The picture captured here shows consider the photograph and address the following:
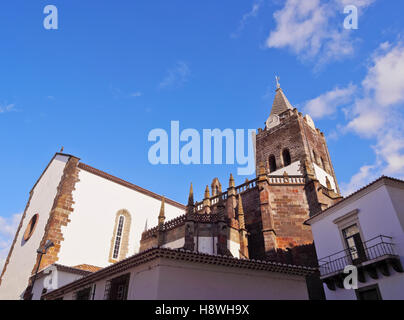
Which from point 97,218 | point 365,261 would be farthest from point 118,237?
point 365,261

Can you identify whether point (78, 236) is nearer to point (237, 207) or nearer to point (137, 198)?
point (137, 198)

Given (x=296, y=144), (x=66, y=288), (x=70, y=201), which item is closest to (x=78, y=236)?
(x=70, y=201)

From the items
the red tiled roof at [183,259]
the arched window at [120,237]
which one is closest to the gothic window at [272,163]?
the arched window at [120,237]

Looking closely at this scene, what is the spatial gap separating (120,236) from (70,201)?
5327mm

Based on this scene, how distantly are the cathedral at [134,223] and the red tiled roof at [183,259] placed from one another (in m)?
6.32

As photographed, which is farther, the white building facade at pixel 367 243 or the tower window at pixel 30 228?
the tower window at pixel 30 228

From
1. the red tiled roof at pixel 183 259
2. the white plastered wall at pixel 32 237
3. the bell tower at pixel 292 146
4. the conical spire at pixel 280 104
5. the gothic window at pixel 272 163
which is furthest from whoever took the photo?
the conical spire at pixel 280 104

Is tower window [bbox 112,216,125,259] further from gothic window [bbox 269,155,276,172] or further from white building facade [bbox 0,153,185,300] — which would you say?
gothic window [bbox 269,155,276,172]

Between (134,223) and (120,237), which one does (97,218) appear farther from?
(134,223)

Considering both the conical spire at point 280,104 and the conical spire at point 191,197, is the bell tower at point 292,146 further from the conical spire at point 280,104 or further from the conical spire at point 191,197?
the conical spire at point 191,197

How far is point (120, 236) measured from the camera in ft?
83.0

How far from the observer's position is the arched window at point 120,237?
2412cm
